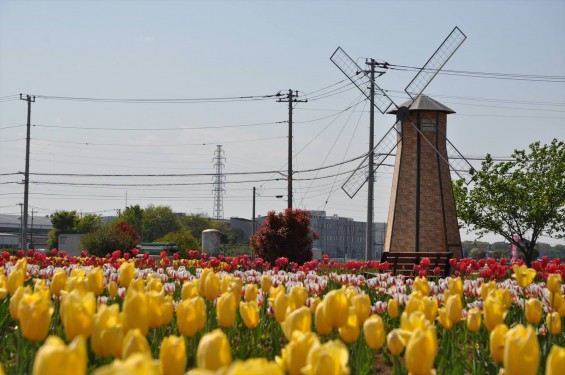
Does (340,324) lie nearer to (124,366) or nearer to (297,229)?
(124,366)

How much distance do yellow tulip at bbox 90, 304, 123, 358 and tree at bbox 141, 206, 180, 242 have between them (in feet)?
317

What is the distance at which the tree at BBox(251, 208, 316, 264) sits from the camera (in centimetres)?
2491

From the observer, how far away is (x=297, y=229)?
988 inches

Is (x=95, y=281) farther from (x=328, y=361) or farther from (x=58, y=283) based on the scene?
(x=328, y=361)

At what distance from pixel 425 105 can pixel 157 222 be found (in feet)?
240

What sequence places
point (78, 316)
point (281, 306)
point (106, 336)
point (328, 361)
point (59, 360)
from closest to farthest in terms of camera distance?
point (59, 360), point (328, 361), point (106, 336), point (78, 316), point (281, 306)

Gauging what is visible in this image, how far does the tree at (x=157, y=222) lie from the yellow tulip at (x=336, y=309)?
96108 mm

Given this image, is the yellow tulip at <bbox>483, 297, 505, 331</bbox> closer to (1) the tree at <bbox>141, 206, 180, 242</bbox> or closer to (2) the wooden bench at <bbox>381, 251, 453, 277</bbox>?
(2) the wooden bench at <bbox>381, 251, 453, 277</bbox>

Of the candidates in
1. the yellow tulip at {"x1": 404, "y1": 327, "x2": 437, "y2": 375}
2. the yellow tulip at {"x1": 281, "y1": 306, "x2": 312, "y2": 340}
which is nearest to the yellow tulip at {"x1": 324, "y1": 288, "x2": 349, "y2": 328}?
the yellow tulip at {"x1": 281, "y1": 306, "x2": 312, "y2": 340}

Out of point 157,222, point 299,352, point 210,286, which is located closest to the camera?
point 299,352

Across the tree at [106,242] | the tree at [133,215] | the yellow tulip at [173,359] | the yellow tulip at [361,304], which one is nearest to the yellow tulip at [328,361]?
the yellow tulip at [173,359]

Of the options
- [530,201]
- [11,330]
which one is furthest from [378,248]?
[11,330]

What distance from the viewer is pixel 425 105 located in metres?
30.3

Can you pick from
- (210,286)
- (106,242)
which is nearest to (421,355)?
(210,286)
